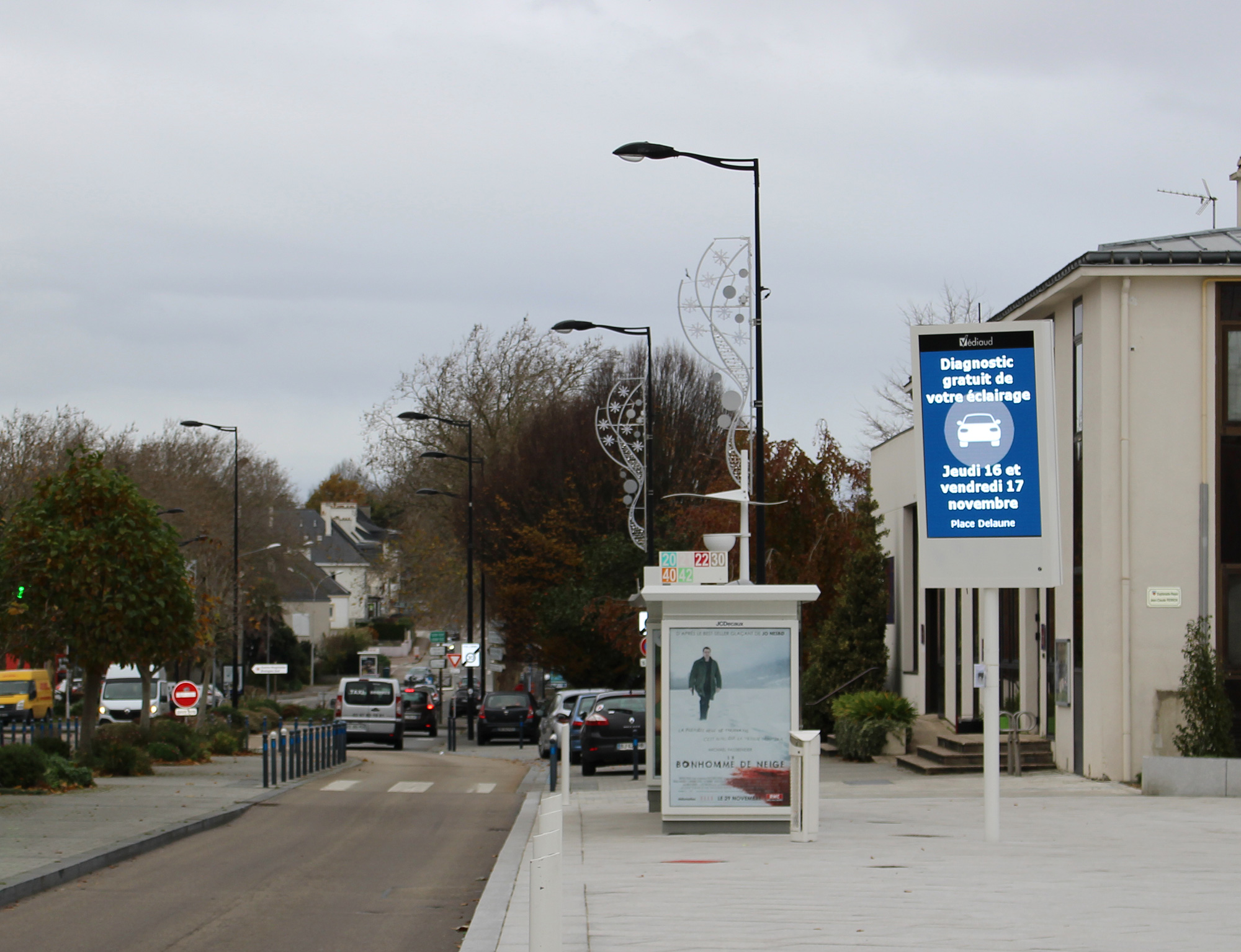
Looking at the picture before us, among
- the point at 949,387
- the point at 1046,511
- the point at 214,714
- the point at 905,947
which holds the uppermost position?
the point at 949,387

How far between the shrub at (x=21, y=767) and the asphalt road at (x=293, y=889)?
2.89 meters

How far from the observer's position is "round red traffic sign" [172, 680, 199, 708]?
28.8 m

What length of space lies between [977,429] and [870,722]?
1407 cm

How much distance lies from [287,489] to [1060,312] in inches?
2438

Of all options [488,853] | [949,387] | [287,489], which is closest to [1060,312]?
[949,387]

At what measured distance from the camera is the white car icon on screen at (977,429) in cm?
1341

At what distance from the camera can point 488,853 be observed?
15.3m

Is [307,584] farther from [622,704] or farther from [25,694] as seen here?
[622,704]

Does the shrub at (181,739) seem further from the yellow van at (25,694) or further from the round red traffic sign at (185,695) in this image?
the yellow van at (25,694)

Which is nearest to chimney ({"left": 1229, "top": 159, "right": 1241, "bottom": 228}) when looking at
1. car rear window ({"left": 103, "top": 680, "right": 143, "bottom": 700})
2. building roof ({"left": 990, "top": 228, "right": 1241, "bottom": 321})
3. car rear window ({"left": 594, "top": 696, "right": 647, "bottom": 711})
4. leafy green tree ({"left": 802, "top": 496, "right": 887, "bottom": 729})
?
building roof ({"left": 990, "top": 228, "right": 1241, "bottom": 321})

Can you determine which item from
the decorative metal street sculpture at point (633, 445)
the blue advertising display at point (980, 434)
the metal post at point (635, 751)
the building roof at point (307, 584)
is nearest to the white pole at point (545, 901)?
the blue advertising display at point (980, 434)

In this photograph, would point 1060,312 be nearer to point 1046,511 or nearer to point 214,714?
point 1046,511

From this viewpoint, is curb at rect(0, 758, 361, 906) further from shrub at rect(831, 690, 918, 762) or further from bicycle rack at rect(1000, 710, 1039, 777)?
shrub at rect(831, 690, 918, 762)

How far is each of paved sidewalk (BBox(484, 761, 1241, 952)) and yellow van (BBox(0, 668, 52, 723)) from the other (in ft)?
110
